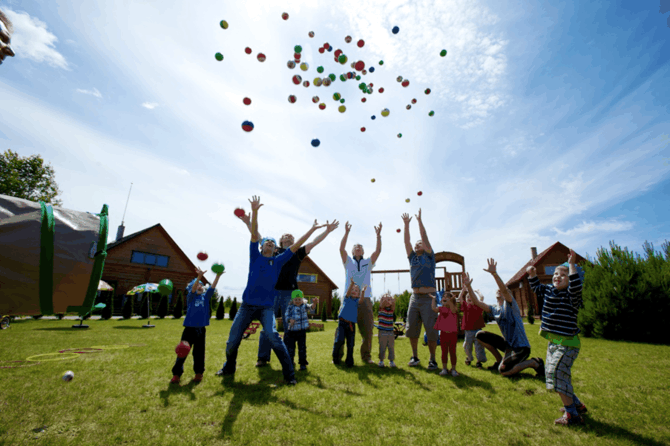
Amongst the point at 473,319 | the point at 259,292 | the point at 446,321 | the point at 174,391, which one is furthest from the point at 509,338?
the point at 174,391

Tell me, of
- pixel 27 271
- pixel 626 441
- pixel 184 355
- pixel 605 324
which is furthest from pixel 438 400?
pixel 605 324

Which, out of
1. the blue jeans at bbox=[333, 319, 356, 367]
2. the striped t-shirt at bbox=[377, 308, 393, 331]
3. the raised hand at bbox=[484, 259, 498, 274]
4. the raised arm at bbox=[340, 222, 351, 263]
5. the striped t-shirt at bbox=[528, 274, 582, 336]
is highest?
the raised arm at bbox=[340, 222, 351, 263]

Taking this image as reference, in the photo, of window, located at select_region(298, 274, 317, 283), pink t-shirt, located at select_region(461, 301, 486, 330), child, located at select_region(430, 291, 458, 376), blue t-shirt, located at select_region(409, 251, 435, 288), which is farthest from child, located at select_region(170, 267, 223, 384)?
window, located at select_region(298, 274, 317, 283)

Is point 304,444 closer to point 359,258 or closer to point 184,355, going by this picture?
point 184,355

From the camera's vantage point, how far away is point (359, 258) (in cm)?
727

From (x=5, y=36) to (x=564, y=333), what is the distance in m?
6.10

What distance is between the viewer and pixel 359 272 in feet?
23.3

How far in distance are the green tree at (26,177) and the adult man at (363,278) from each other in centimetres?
3444

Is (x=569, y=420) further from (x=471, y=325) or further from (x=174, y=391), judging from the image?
(x=174, y=391)

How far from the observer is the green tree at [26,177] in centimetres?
2683

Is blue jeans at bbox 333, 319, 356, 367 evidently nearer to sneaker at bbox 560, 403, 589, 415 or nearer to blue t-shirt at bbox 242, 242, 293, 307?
blue t-shirt at bbox 242, 242, 293, 307

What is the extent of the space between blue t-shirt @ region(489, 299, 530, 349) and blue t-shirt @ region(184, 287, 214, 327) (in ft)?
19.5

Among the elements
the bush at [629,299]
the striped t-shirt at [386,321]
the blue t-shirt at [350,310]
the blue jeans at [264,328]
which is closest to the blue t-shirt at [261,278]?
the blue jeans at [264,328]

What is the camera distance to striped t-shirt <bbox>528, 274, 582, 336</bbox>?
405 centimetres
